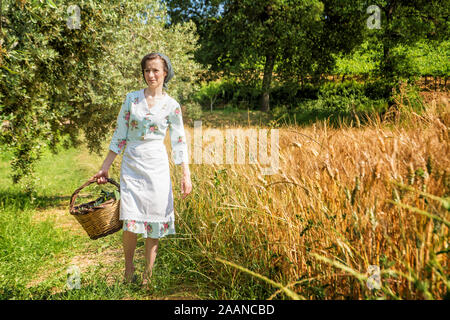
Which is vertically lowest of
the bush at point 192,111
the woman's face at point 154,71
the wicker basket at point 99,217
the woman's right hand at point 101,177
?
the wicker basket at point 99,217

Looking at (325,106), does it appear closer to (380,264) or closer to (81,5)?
(81,5)

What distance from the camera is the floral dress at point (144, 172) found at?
3.19 m

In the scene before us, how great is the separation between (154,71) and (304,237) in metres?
2.00

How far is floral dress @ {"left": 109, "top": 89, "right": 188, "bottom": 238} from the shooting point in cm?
319

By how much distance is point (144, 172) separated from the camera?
10.4 feet

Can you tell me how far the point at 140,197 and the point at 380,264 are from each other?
2063 mm

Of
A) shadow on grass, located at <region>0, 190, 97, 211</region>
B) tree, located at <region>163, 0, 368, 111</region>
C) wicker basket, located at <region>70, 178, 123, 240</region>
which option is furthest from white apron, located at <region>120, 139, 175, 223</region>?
tree, located at <region>163, 0, 368, 111</region>

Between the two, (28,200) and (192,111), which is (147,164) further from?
(192,111)

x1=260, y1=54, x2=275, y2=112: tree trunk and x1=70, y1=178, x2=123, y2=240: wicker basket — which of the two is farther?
x1=260, y1=54, x2=275, y2=112: tree trunk

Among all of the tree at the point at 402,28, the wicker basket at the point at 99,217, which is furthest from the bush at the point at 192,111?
the wicker basket at the point at 99,217

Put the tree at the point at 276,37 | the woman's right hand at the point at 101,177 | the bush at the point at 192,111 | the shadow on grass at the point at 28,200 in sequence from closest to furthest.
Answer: the woman's right hand at the point at 101,177
the shadow on grass at the point at 28,200
the tree at the point at 276,37
the bush at the point at 192,111

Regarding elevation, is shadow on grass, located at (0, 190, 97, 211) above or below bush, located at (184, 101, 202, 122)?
below

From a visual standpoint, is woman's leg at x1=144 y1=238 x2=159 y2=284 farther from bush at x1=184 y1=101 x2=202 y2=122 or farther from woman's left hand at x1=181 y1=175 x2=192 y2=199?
bush at x1=184 y1=101 x2=202 y2=122

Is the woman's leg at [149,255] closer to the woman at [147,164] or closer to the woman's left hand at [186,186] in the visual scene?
the woman at [147,164]
